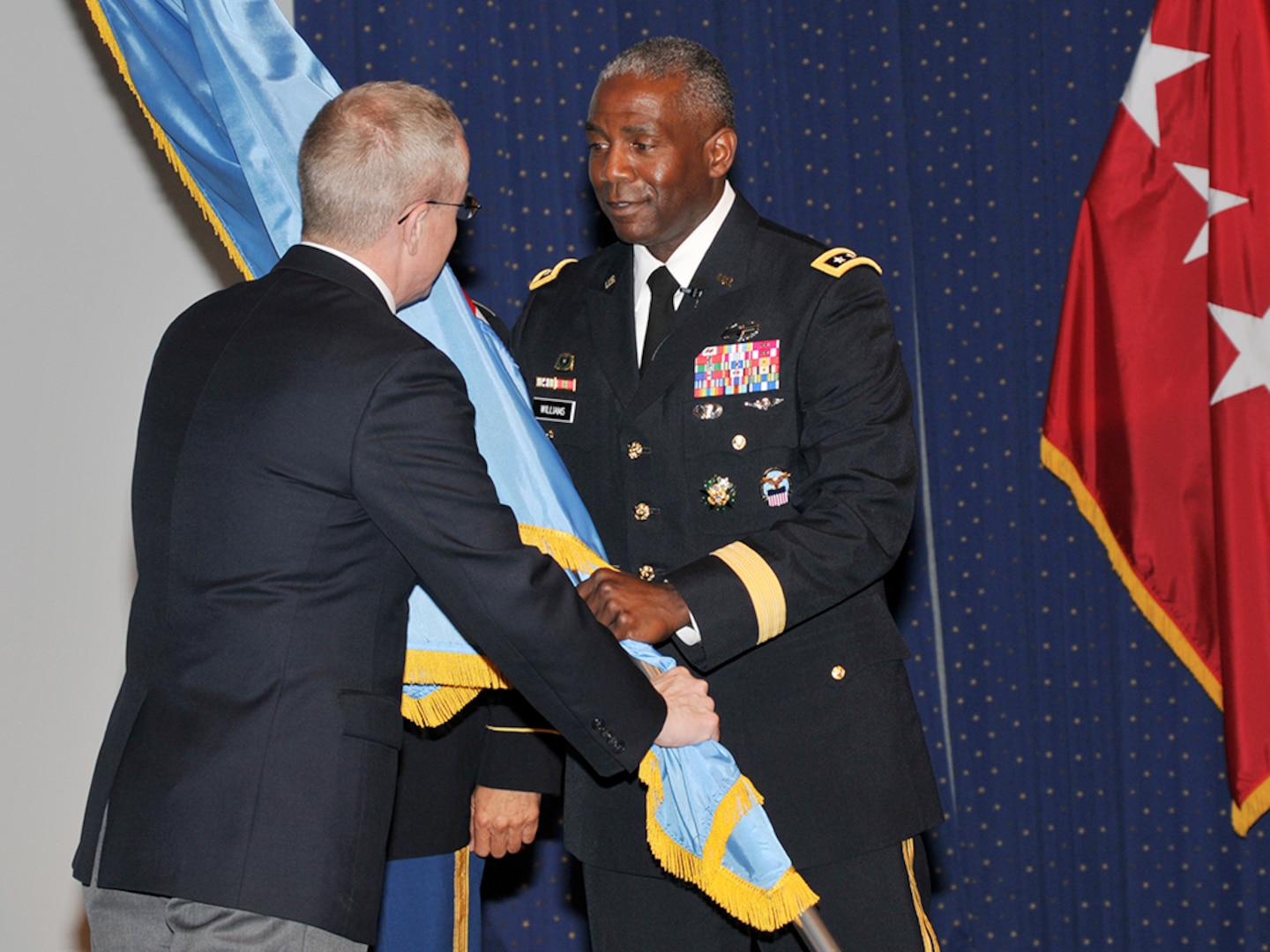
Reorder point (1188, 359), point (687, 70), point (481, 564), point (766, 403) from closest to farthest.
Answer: point (481, 564)
point (766, 403)
point (687, 70)
point (1188, 359)

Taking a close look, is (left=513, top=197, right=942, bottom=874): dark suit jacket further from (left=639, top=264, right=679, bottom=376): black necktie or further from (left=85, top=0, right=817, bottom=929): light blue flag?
(left=85, top=0, right=817, bottom=929): light blue flag

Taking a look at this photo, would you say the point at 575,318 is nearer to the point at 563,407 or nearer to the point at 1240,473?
the point at 563,407

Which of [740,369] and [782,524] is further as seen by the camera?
[740,369]

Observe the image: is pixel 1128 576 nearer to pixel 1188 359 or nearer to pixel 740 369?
pixel 1188 359

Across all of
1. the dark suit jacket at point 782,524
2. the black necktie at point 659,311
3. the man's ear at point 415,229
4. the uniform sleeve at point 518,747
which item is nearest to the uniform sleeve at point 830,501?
the dark suit jacket at point 782,524

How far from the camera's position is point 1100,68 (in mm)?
3629

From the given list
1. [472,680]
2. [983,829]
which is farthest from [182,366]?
[983,829]

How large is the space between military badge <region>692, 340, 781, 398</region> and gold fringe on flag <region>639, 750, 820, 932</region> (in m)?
0.60

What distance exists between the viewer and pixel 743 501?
218cm

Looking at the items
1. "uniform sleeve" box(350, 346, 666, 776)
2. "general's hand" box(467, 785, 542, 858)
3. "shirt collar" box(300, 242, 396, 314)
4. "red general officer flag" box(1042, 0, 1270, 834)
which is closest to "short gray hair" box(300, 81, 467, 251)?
"shirt collar" box(300, 242, 396, 314)

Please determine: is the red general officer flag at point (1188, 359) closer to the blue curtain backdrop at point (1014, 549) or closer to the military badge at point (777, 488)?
the blue curtain backdrop at point (1014, 549)

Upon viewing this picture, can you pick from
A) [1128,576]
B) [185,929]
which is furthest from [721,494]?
[1128,576]

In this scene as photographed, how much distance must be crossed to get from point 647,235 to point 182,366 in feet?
2.83

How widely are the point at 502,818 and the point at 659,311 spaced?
0.97 metres
